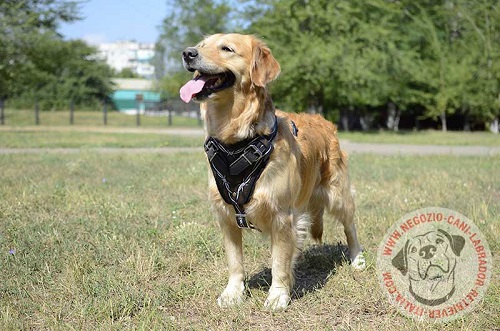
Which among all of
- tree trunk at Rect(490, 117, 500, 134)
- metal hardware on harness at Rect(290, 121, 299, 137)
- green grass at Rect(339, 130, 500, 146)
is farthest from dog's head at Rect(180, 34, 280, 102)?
tree trunk at Rect(490, 117, 500, 134)

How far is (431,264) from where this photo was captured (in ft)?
14.4

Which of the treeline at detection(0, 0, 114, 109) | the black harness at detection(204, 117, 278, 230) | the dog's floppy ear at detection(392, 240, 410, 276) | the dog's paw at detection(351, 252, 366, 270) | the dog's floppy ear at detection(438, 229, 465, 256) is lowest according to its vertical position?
the dog's paw at detection(351, 252, 366, 270)

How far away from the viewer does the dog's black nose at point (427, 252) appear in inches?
181

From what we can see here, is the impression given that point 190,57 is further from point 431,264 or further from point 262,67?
point 431,264

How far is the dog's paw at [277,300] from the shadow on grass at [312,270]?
9.2 inches

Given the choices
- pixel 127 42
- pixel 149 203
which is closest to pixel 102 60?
pixel 149 203

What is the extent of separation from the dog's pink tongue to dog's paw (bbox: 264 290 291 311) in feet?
5.00

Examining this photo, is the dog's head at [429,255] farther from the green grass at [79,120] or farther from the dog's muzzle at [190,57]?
the green grass at [79,120]

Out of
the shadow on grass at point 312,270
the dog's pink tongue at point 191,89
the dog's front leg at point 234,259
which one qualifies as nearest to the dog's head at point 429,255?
the shadow on grass at point 312,270

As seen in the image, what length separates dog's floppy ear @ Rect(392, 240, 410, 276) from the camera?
170 inches

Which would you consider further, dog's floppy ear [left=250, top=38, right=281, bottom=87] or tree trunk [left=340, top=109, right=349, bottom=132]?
tree trunk [left=340, top=109, right=349, bottom=132]

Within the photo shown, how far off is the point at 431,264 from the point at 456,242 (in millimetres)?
669

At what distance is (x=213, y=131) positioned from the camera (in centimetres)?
375

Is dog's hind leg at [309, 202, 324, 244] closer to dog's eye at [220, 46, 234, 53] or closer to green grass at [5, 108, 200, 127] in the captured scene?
dog's eye at [220, 46, 234, 53]
